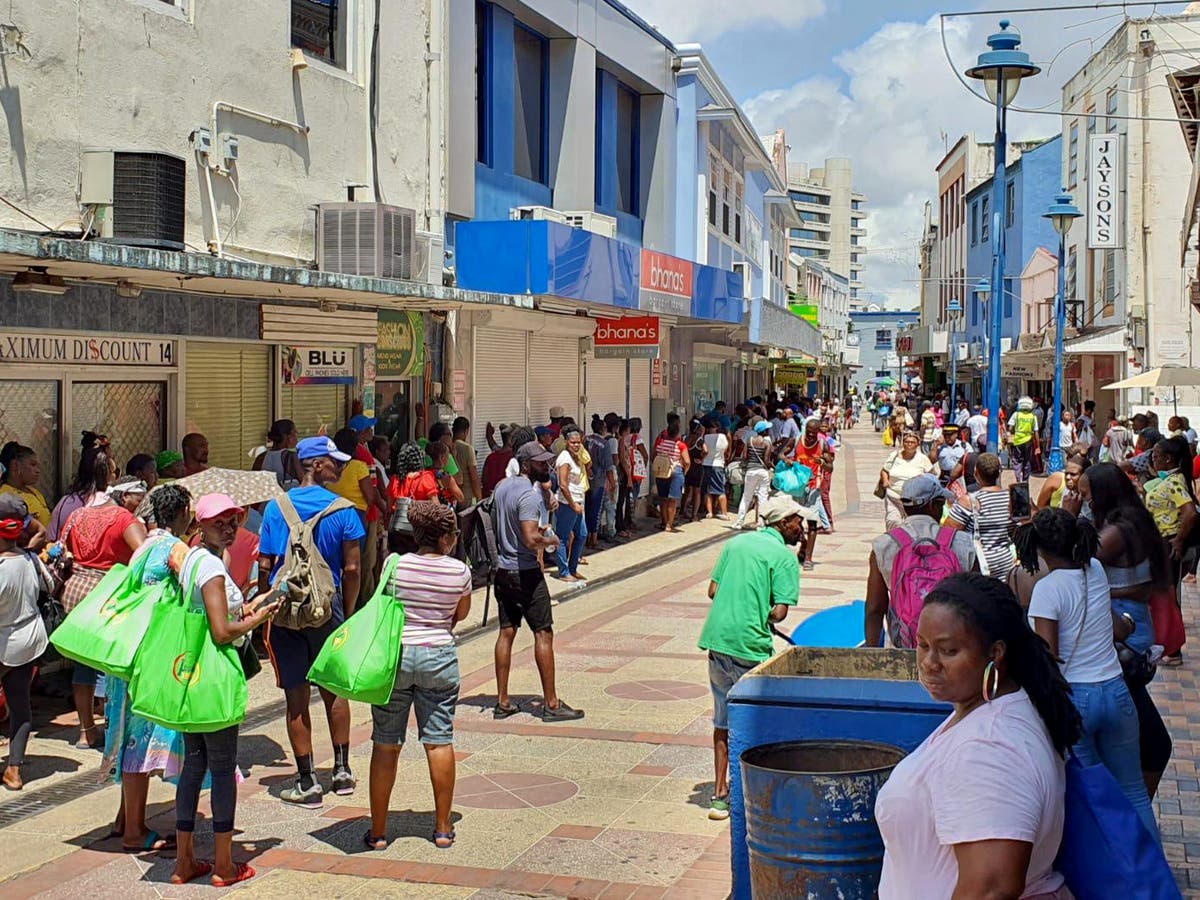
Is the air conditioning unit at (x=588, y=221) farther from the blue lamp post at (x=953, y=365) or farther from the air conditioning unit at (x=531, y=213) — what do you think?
the blue lamp post at (x=953, y=365)

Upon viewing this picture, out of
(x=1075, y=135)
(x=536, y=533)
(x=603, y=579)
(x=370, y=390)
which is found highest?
(x=1075, y=135)

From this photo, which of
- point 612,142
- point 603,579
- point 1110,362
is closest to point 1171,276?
point 1110,362

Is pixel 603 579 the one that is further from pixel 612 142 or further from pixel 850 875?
pixel 850 875

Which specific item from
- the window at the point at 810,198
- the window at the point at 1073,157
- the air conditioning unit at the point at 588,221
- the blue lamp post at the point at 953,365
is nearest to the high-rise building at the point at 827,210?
the window at the point at 810,198

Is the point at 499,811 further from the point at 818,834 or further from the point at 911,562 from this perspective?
the point at 818,834

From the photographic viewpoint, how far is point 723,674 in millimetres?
7105

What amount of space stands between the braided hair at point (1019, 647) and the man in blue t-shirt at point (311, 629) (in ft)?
15.5

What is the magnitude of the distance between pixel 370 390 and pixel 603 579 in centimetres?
349

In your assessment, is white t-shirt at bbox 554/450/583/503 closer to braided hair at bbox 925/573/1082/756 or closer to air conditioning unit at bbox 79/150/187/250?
air conditioning unit at bbox 79/150/187/250

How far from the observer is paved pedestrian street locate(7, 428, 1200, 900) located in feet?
20.2

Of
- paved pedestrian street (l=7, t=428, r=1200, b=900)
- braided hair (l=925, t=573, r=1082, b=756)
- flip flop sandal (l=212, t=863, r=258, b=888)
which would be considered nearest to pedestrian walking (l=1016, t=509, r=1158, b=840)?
paved pedestrian street (l=7, t=428, r=1200, b=900)

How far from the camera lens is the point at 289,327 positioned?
13.1m

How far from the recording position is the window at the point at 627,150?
2319 cm

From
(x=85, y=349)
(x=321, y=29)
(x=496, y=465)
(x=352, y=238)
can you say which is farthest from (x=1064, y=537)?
(x=496, y=465)
